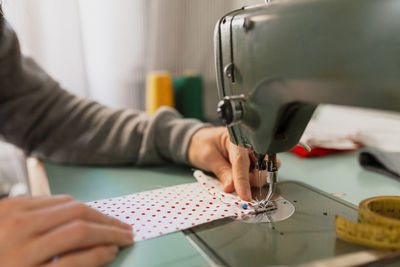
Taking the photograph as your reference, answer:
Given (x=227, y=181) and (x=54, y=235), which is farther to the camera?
(x=227, y=181)

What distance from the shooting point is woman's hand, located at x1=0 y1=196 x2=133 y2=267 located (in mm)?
433

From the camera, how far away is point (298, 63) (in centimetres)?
47

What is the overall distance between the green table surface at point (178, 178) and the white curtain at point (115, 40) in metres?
0.60

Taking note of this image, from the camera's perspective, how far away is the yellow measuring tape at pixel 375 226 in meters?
0.47

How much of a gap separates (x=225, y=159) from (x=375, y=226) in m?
0.40

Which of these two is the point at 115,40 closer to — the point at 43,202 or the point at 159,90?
the point at 159,90

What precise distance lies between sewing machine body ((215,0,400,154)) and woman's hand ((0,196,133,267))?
264mm

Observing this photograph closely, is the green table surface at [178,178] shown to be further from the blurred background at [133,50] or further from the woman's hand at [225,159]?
the blurred background at [133,50]

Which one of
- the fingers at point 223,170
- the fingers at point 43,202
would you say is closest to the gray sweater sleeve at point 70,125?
the fingers at point 223,170

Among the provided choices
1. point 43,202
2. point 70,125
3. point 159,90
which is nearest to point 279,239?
point 43,202

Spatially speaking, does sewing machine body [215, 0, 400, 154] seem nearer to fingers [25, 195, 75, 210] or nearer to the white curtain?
fingers [25, 195, 75, 210]

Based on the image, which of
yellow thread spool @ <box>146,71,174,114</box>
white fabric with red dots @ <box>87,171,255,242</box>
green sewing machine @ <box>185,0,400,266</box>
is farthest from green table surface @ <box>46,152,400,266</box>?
yellow thread spool @ <box>146,71,174,114</box>

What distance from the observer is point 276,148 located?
1.92 feet

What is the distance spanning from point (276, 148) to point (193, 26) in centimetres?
124
